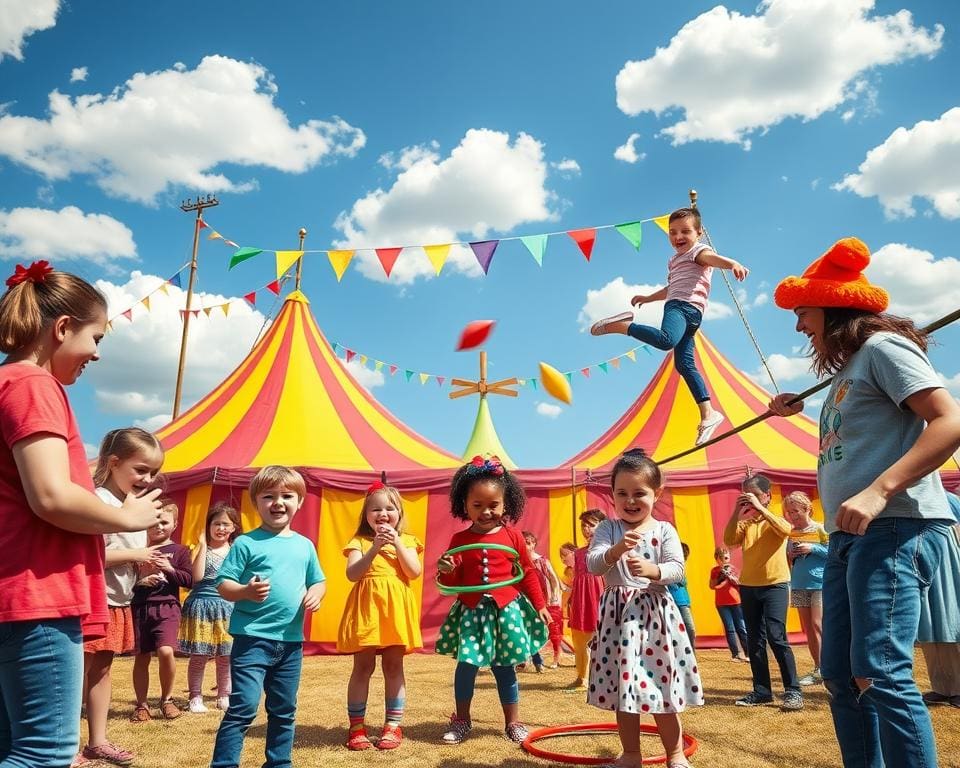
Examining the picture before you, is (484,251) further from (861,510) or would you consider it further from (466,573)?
(861,510)

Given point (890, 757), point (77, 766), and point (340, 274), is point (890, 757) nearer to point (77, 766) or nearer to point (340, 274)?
point (77, 766)

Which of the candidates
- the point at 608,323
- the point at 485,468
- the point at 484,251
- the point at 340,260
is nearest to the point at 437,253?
the point at 484,251

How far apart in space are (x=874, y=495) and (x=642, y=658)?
1.46m

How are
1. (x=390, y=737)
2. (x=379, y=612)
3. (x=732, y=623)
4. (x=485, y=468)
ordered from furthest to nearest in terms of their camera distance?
(x=732, y=623), (x=379, y=612), (x=485, y=468), (x=390, y=737)

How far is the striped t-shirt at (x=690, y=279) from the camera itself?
14.8ft

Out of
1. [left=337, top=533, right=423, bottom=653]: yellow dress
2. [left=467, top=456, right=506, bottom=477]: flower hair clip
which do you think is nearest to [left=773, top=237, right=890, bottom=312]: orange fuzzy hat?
[left=467, top=456, right=506, bottom=477]: flower hair clip

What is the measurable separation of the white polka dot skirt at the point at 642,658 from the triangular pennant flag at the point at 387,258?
5789 millimetres

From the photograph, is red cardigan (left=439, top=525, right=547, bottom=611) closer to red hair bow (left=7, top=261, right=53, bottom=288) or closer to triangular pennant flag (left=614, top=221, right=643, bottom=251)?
red hair bow (left=7, top=261, right=53, bottom=288)

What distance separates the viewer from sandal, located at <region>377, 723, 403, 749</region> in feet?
11.7

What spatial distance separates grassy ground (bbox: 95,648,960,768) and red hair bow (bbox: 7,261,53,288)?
7.77 ft

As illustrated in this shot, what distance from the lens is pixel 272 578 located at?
2.91 m

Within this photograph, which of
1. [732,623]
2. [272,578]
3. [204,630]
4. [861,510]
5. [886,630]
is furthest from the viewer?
[732,623]

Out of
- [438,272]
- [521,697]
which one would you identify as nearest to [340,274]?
[438,272]

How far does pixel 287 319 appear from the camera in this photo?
1055 centimetres
